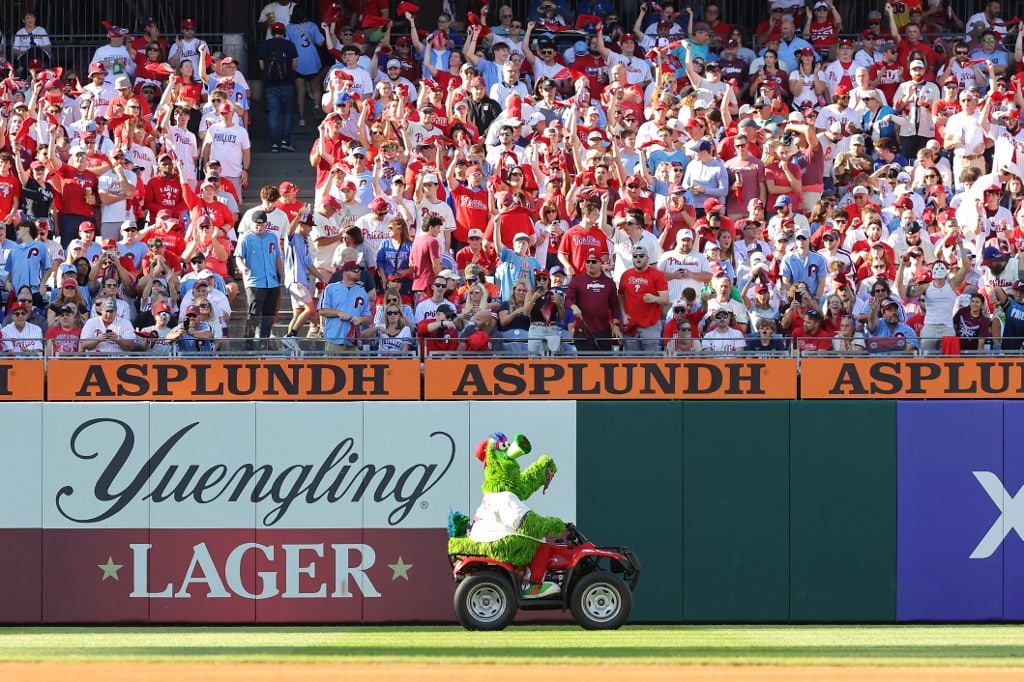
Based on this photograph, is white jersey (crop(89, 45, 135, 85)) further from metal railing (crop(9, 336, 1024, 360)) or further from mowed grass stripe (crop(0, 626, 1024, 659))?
mowed grass stripe (crop(0, 626, 1024, 659))

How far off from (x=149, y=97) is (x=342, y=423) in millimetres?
8364

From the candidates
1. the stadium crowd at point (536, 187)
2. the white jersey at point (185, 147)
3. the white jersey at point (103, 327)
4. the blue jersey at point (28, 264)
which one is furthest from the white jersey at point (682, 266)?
the blue jersey at point (28, 264)

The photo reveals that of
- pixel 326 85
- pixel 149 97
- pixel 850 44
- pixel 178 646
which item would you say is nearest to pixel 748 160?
pixel 850 44

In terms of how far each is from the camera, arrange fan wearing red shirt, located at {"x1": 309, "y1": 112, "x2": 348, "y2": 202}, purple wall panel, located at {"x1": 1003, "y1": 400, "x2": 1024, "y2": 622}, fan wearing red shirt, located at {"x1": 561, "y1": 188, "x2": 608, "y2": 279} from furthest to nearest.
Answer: fan wearing red shirt, located at {"x1": 309, "y1": 112, "x2": 348, "y2": 202} → fan wearing red shirt, located at {"x1": 561, "y1": 188, "x2": 608, "y2": 279} → purple wall panel, located at {"x1": 1003, "y1": 400, "x2": 1024, "y2": 622}

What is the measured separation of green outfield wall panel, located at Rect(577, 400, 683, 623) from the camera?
16.5m

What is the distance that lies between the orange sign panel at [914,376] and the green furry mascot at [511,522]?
3.37 m

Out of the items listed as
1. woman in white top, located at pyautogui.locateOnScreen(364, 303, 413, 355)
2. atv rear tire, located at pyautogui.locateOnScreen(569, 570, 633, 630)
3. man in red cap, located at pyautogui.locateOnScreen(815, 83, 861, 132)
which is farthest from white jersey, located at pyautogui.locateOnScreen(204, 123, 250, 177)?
atv rear tire, located at pyautogui.locateOnScreen(569, 570, 633, 630)

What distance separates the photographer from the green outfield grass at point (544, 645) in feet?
43.3

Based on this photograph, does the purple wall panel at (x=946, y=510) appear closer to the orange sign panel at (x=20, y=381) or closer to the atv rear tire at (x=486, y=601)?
the atv rear tire at (x=486, y=601)

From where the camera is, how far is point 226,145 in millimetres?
21750

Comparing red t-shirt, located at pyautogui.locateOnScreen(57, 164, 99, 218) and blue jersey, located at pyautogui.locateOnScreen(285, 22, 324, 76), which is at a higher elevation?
blue jersey, located at pyautogui.locateOnScreen(285, 22, 324, 76)

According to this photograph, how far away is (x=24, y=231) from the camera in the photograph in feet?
63.4

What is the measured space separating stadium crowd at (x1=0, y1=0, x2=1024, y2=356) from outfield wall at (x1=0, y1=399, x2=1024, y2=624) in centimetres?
75

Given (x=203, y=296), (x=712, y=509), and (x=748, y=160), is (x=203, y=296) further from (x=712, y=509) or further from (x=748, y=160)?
(x=748, y=160)
